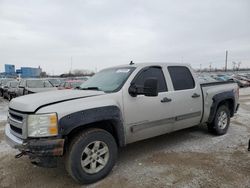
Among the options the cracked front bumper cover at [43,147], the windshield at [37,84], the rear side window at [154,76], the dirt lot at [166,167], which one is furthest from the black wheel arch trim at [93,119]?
the windshield at [37,84]

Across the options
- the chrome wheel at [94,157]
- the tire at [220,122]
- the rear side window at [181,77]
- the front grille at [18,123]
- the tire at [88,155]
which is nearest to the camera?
the front grille at [18,123]

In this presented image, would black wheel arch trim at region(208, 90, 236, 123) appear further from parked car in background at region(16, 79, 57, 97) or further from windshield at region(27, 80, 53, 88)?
windshield at region(27, 80, 53, 88)

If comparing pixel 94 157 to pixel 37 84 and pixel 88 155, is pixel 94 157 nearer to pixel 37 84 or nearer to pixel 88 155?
pixel 88 155

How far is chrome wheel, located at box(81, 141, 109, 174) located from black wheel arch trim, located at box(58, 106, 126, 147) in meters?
0.33

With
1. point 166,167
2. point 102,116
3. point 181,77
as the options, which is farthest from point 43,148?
point 181,77

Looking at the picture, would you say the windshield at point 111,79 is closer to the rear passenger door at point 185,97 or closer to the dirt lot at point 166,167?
the rear passenger door at point 185,97

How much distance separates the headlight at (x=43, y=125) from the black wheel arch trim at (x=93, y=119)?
91 millimetres

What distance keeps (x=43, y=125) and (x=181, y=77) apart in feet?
10.3

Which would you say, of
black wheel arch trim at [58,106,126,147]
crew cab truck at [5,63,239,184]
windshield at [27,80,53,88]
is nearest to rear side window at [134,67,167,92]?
crew cab truck at [5,63,239,184]

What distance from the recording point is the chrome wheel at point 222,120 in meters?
5.65

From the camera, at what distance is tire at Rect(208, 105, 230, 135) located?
Result: 5543 millimetres

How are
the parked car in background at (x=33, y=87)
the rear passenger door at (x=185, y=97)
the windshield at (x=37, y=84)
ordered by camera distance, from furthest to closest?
the windshield at (x=37, y=84) < the parked car in background at (x=33, y=87) < the rear passenger door at (x=185, y=97)

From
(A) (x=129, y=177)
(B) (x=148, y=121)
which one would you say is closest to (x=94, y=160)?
(A) (x=129, y=177)

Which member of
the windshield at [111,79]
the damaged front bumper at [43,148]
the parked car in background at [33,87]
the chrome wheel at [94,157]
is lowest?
the chrome wheel at [94,157]
